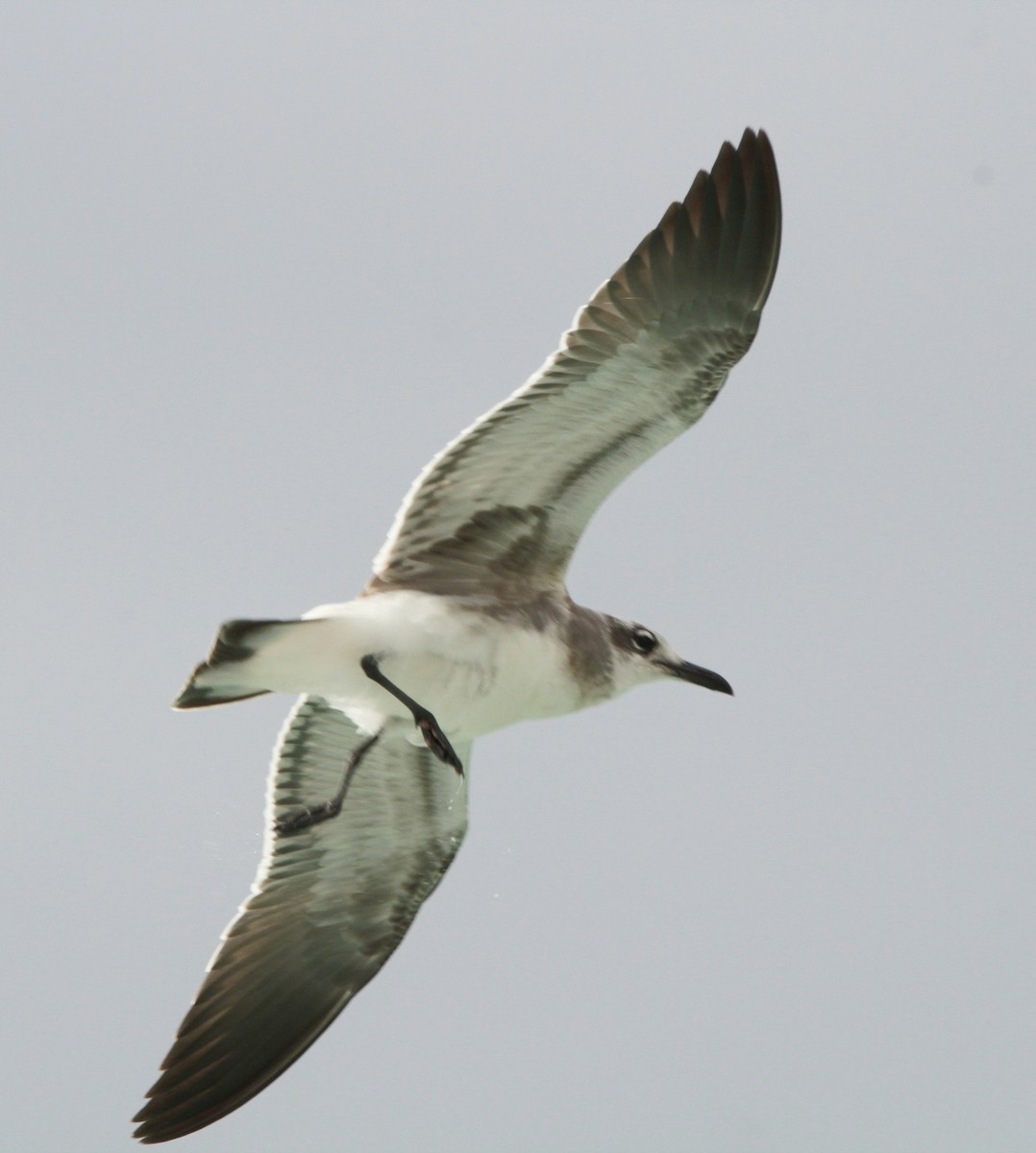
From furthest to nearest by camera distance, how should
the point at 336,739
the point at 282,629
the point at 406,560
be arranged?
the point at 336,739 → the point at 406,560 → the point at 282,629


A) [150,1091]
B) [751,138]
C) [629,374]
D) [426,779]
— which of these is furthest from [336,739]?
[751,138]

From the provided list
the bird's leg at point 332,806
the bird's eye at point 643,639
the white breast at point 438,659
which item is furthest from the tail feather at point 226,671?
the bird's eye at point 643,639

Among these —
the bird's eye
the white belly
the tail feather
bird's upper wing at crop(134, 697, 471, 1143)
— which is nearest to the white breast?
the white belly

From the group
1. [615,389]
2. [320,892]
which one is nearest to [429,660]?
[615,389]

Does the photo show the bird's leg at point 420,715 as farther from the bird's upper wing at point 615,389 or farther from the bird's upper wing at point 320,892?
the bird's upper wing at point 320,892

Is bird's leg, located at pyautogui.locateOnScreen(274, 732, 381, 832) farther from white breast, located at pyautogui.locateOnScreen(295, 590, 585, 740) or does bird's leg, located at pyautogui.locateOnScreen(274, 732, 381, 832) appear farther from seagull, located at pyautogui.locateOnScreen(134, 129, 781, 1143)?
white breast, located at pyautogui.locateOnScreen(295, 590, 585, 740)

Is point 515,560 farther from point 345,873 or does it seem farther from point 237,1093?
point 237,1093
